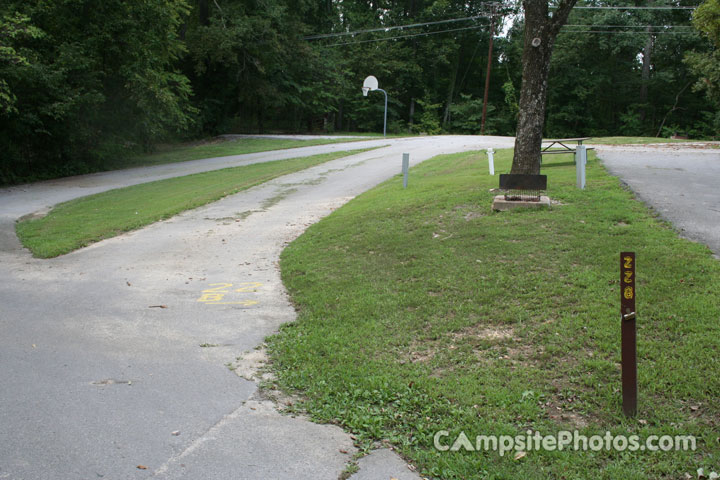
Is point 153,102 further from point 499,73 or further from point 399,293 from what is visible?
point 499,73

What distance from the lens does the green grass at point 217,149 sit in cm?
2762

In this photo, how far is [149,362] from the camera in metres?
5.26

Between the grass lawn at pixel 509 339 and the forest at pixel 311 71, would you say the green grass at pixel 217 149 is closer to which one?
the forest at pixel 311 71

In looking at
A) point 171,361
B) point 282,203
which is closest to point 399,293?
point 171,361

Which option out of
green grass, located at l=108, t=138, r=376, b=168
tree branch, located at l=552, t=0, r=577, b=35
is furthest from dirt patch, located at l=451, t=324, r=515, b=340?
green grass, located at l=108, t=138, r=376, b=168

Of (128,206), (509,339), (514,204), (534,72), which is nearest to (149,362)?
(509,339)

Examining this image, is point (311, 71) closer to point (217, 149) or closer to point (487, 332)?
point (217, 149)

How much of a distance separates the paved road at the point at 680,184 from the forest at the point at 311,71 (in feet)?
13.8

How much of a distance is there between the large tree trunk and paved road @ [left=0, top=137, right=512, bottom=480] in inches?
196

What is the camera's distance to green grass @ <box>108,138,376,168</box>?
90.6 feet

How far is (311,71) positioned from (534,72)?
3360cm

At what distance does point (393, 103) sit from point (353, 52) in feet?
21.0

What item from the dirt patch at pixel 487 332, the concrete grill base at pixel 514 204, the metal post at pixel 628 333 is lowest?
the dirt patch at pixel 487 332

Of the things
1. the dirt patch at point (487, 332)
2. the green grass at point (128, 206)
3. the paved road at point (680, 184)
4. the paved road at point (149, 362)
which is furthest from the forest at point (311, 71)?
the dirt patch at point (487, 332)
